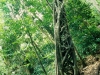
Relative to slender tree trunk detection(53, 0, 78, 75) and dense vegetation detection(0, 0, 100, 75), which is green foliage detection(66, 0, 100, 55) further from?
slender tree trunk detection(53, 0, 78, 75)

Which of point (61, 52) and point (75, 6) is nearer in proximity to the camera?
point (61, 52)

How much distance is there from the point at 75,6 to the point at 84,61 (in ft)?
9.72

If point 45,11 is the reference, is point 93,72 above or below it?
below

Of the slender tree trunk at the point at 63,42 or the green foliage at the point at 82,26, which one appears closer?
the slender tree trunk at the point at 63,42

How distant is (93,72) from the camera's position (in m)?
6.32

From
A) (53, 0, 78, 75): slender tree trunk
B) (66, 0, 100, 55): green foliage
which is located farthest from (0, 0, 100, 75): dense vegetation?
(53, 0, 78, 75): slender tree trunk

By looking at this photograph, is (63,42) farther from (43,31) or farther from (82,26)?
(43,31)

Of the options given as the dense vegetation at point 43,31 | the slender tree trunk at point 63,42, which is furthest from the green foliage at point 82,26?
the slender tree trunk at point 63,42

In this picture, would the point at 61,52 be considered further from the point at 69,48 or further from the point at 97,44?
the point at 97,44

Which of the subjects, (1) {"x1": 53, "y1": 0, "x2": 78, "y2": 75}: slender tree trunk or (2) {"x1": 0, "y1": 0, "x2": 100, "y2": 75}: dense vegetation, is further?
(2) {"x1": 0, "y1": 0, "x2": 100, "y2": 75}: dense vegetation

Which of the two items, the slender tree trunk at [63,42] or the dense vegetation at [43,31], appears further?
the dense vegetation at [43,31]

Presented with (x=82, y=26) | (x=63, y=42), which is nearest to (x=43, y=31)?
(x=82, y=26)

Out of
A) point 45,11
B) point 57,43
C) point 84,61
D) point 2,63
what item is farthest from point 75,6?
point 2,63

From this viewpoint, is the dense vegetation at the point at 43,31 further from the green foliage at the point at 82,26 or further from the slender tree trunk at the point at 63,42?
the slender tree trunk at the point at 63,42
